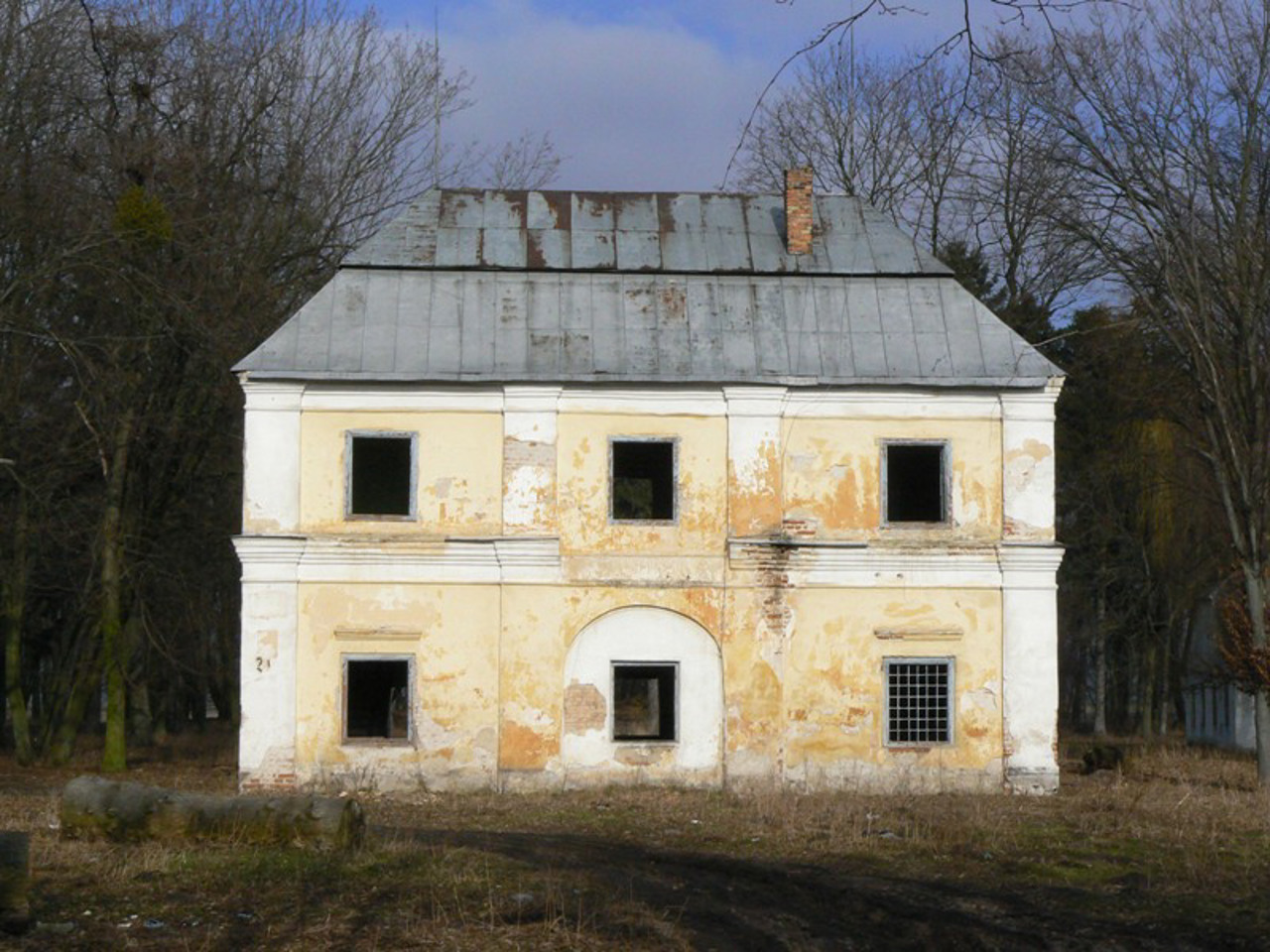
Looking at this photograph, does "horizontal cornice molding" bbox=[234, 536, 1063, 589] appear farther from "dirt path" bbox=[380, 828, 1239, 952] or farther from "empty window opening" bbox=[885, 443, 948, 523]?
"dirt path" bbox=[380, 828, 1239, 952]

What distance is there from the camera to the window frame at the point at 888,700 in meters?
23.6

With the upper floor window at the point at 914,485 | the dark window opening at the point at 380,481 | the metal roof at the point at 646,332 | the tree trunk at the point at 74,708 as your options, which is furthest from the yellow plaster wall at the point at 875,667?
the tree trunk at the point at 74,708

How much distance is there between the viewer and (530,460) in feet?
78.3

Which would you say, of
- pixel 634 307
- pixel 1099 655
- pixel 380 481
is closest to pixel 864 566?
pixel 634 307

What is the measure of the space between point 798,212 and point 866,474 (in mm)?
4406

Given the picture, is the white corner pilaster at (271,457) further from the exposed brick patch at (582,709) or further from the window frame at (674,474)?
the exposed brick patch at (582,709)

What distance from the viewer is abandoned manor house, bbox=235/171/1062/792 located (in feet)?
76.8

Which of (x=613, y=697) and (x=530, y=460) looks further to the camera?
(x=530, y=460)

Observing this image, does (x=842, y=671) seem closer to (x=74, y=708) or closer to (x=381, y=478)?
(x=381, y=478)

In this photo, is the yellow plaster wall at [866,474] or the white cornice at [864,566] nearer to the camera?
the white cornice at [864,566]

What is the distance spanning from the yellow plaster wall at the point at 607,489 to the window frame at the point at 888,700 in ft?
9.26

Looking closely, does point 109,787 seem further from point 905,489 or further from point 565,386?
point 905,489

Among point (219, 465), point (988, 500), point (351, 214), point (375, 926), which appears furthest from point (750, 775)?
point (351, 214)

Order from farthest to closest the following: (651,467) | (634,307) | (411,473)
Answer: (651,467)
(634,307)
(411,473)
